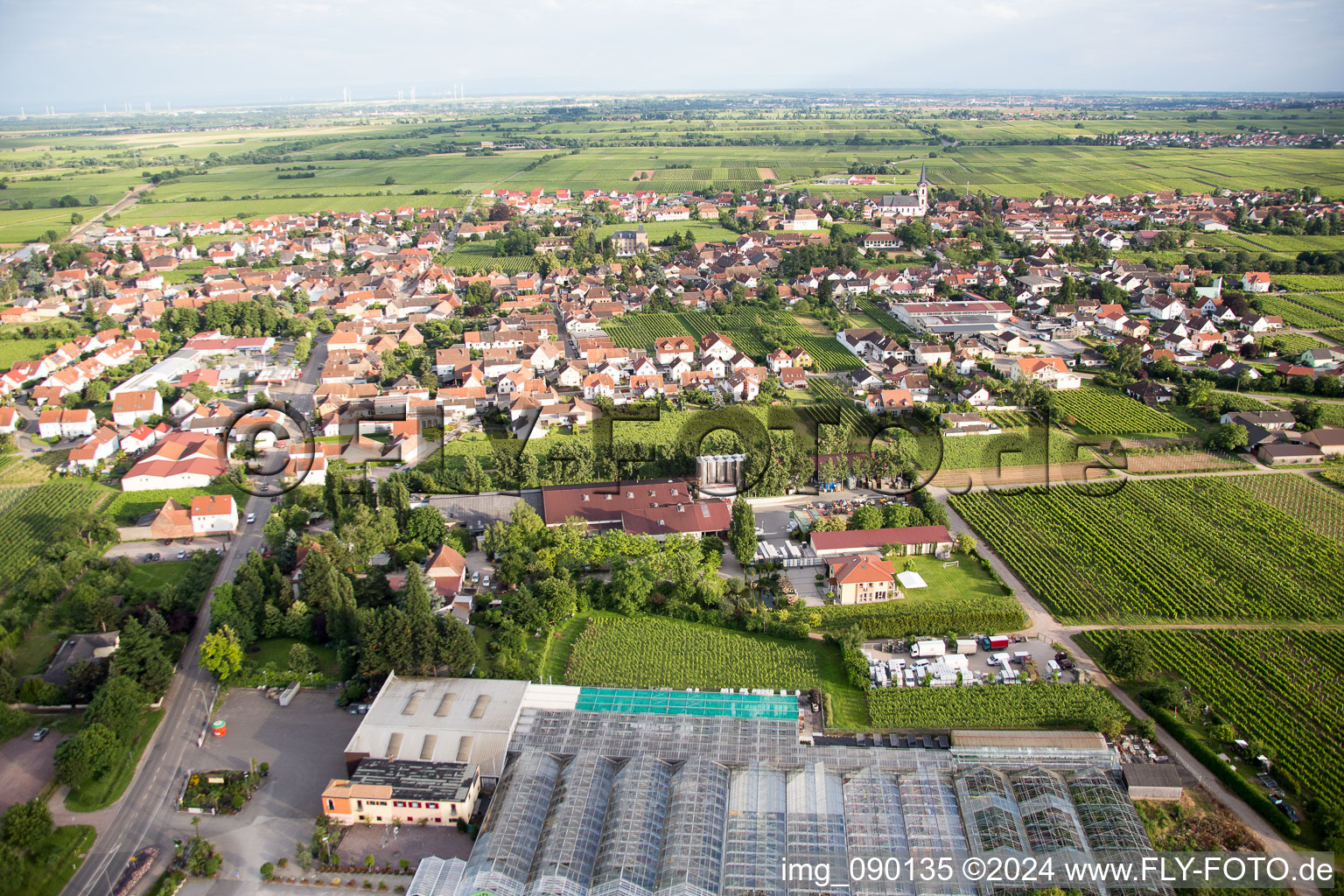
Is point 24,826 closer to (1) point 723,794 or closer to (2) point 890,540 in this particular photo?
(1) point 723,794

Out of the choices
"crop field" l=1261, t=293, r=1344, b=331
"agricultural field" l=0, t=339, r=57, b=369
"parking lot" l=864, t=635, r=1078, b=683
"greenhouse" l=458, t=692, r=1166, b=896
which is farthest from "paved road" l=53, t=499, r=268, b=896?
"crop field" l=1261, t=293, r=1344, b=331

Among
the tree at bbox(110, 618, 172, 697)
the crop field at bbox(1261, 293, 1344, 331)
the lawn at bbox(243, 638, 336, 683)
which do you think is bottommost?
the lawn at bbox(243, 638, 336, 683)

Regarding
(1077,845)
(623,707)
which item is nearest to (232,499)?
(623,707)

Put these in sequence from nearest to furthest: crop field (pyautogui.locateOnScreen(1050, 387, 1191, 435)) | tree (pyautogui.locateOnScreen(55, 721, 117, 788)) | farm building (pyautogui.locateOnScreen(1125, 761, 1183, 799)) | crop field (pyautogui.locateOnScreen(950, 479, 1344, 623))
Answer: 1. farm building (pyautogui.locateOnScreen(1125, 761, 1183, 799))
2. tree (pyautogui.locateOnScreen(55, 721, 117, 788))
3. crop field (pyautogui.locateOnScreen(950, 479, 1344, 623))
4. crop field (pyautogui.locateOnScreen(1050, 387, 1191, 435))

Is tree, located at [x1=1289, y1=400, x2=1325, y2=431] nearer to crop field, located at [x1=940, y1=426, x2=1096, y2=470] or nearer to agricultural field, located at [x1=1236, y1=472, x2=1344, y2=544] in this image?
agricultural field, located at [x1=1236, y1=472, x2=1344, y2=544]

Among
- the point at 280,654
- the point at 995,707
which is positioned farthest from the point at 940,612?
the point at 280,654

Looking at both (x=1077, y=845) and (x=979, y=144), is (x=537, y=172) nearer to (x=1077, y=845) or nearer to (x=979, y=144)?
(x=979, y=144)
